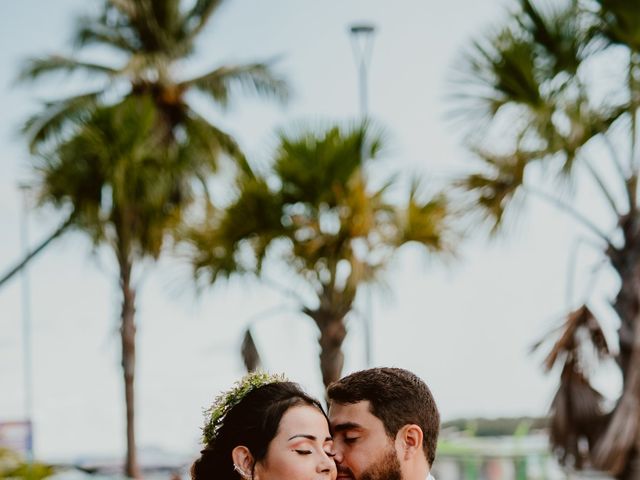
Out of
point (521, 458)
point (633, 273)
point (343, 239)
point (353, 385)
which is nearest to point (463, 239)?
point (343, 239)

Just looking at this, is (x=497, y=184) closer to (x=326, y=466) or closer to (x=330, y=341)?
(x=330, y=341)

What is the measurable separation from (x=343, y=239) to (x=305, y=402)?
13.2 m

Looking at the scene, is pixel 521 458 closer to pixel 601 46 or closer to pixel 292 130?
pixel 292 130

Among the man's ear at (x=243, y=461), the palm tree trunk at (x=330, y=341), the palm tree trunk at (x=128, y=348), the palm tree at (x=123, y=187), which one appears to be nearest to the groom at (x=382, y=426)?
the man's ear at (x=243, y=461)

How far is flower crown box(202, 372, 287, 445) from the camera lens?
4527 mm

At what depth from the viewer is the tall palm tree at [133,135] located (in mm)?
24094

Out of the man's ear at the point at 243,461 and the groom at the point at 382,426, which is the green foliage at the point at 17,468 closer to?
the groom at the point at 382,426

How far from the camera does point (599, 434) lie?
1435cm

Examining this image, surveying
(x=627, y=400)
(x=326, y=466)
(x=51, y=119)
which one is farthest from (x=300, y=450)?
(x=51, y=119)

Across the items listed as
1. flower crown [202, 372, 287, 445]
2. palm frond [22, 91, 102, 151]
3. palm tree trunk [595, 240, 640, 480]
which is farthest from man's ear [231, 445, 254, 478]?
palm frond [22, 91, 102, 151]

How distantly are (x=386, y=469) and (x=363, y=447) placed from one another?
0.12 metres

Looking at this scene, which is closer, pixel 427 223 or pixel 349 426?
pixel 349 426

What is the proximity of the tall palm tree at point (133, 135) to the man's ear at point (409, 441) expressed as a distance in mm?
13254

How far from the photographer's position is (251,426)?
4.34 meters
